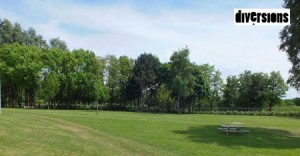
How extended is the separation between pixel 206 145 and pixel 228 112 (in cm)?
5634

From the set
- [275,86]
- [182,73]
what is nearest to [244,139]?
[182,73]

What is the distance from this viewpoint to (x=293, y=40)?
96.7 ft

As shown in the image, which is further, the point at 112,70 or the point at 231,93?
the point at 231,93

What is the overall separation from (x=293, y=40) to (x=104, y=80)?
59208 mm

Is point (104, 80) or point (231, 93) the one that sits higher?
point (104, 80)

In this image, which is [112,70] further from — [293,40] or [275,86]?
[293,40]

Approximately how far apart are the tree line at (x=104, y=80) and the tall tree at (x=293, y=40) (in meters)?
36.9

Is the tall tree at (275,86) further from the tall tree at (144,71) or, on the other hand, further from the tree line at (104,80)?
the tall tree at (144,71)

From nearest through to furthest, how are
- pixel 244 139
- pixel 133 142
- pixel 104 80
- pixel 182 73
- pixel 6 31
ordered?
pixel 133 142
pixel 244 139
pixel 182 73
pixel 6 31
pixel 104 80

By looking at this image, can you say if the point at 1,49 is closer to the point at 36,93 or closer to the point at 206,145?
the point at 36,93

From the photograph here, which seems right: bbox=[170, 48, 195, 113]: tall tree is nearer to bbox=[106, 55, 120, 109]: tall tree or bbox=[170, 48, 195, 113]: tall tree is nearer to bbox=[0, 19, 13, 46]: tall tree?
bbox=[106, 55, 120, 109]: tall tree

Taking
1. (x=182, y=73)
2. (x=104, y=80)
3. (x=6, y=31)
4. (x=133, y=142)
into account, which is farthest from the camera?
(x=104, y=80)

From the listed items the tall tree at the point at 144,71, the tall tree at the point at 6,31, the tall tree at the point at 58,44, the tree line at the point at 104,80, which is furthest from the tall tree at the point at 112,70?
the tall tree at the point at 6,31

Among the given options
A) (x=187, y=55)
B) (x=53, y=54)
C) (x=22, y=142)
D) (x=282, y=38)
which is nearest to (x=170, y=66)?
(x=187, y=55)
